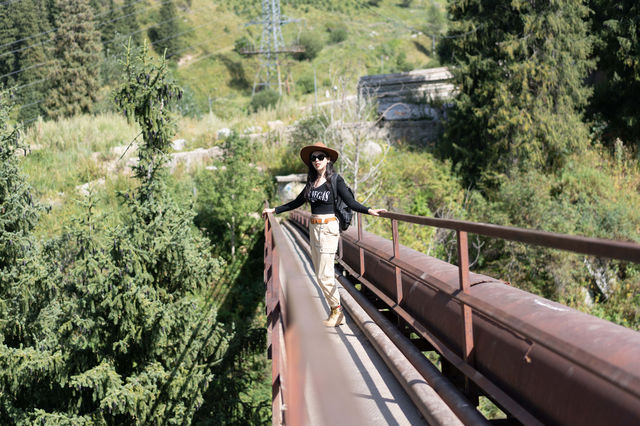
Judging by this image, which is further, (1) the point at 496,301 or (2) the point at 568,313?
(1) the point at 496,301

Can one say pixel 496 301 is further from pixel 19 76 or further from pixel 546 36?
pixel 19 76

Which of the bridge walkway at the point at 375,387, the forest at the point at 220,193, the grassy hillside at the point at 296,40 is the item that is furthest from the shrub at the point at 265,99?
the bridge walkway at the point at 375,387

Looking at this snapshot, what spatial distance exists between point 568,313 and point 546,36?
75.0 ft

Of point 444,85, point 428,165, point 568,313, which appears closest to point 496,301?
point 568,313

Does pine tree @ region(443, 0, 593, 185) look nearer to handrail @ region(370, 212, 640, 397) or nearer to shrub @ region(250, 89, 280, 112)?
handrail @ region(370, 212, 640, 397)

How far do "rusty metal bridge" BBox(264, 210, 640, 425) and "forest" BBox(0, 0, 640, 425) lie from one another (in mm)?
7507

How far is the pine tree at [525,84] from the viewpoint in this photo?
71.9 ft

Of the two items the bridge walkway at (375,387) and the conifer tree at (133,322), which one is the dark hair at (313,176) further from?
the conifer tree at (133,322)

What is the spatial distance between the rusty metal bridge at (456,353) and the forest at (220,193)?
751 centimetres

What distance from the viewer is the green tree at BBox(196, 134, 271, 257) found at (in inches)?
938

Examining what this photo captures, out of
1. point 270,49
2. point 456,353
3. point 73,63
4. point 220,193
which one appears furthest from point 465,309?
point 270,49

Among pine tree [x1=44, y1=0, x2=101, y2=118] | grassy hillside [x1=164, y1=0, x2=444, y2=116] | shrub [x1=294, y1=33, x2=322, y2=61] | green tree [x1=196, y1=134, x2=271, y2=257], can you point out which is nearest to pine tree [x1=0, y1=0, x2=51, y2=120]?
pine tree [x1=44, y1=0, x2=101, y2=118]

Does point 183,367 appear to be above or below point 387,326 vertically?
below

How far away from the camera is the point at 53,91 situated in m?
42.9
